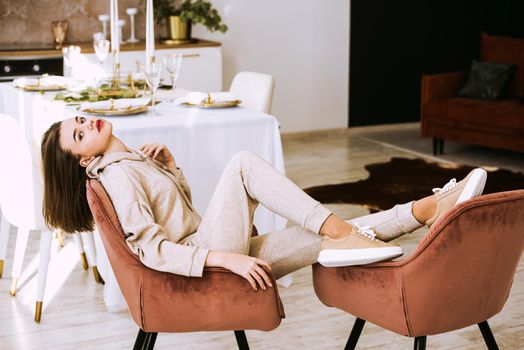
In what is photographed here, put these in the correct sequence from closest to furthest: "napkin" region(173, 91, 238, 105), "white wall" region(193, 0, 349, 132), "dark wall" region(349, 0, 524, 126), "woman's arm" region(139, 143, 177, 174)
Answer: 1. "woman's arm" region(139, 143, 177, 174)
2. "napkin" region(173, 91, 238, 105)
3. "white wall" region(193, 0, 349, 132)
4. "dark wall" region(349, 0, 524, 126)

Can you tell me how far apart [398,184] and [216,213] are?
3.23 m

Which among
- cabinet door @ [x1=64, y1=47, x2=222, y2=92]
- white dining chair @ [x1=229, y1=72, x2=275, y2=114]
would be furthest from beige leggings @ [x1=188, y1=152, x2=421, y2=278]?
cabinet door @ [x1=64, y1=47, x2=222, y2=92]

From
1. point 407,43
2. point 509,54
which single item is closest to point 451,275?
point 509,54

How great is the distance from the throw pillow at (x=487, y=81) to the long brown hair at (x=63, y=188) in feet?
14.6

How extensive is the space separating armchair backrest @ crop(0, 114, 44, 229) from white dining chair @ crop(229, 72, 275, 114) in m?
1.27

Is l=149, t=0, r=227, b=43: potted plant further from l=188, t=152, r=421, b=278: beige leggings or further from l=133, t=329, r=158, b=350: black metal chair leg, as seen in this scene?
l=133, t=329, r=158, b=350: black metal chair leg

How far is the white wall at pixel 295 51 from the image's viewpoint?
264 inches

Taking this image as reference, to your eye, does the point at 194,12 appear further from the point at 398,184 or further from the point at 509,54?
the point at 509,54

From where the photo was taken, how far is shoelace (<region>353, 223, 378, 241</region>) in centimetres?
239

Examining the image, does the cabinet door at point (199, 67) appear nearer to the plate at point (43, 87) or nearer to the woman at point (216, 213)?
the plate at point (43, 87)

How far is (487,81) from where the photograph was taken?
6.38 meters

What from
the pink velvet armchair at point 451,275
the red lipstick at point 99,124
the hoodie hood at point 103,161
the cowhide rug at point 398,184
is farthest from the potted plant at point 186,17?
the pink velvet armchair at point 451,275

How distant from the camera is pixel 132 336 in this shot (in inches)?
124

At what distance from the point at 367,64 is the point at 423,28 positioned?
0.64m
